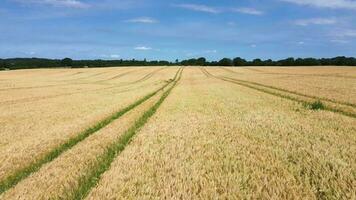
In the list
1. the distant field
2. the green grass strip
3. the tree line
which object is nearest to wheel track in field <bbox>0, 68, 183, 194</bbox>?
the distant field

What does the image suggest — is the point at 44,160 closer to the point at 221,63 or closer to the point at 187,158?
the point at 187,158

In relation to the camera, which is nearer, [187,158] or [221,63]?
[187,158]

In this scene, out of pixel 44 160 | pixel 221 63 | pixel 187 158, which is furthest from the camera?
pixel 221 63

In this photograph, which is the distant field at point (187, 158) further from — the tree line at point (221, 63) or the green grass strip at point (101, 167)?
the tree line at point (221, 63)

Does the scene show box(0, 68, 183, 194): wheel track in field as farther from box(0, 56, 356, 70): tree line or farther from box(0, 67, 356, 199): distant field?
box(0, 56, 356, 70): tree line

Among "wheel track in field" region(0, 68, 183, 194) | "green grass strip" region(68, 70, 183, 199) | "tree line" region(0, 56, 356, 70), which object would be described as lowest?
"tree line" region(0, 56, 356, 70)

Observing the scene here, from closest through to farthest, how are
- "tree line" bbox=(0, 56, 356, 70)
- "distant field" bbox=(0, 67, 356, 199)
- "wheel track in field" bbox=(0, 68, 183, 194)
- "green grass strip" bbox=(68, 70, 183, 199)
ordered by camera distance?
"distant field" bbox=(0, 67, 356, 199) → "green grass strip" bbox=(68, 70, 183, 199) → "wheel track in field" bbox=(0, 68, 183, 194) → "tree line" bbox=(0, 56, 356, 70)

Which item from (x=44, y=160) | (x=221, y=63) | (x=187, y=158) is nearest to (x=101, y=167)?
(x=187, y=158)

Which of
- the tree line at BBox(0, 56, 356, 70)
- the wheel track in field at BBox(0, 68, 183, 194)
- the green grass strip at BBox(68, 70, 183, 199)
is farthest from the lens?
the tree line at BBox(0, 56, 356, 70)

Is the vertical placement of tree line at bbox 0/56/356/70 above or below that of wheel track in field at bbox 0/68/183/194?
below

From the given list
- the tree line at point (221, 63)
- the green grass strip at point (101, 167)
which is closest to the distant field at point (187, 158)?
the green grass strip at point (101, 167)

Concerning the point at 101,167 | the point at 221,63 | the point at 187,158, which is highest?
the point at 187,158

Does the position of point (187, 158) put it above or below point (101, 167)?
above

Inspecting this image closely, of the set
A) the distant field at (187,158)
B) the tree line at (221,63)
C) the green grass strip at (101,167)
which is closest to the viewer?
the distant field at (187,158)
